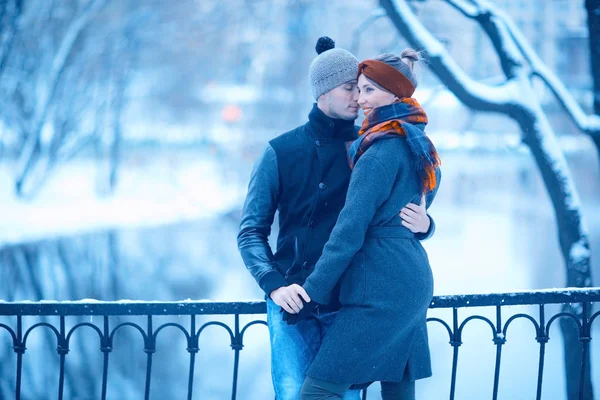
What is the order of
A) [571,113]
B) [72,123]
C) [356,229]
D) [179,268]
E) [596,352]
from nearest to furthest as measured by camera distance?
1. [356,229]
2. [571,113]
3. [596,352]
4. [179,268]
5. [72,123]

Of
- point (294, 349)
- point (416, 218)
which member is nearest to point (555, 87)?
point (416, 218)

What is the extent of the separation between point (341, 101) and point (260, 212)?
1.74ft

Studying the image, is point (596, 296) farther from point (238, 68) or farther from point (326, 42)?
point (238, 68)

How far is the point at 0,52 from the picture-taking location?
15000mm

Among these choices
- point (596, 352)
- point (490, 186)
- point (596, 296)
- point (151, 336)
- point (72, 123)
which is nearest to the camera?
point (151, 336)

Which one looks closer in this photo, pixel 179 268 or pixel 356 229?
pixel 356 229

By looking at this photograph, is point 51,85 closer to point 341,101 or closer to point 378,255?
point 341,101

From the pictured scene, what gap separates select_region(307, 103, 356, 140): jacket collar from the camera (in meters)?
2.47

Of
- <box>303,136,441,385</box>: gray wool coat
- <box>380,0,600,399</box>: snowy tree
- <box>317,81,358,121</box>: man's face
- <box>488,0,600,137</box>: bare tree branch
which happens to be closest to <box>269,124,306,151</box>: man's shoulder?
<box>317,81,358,121</box>: man's face

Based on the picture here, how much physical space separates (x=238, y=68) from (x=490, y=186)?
21059mm

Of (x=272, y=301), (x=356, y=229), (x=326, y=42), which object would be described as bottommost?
(x=272, y=301)

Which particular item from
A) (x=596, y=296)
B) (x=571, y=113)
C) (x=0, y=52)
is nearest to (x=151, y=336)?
(x=596, y=296)

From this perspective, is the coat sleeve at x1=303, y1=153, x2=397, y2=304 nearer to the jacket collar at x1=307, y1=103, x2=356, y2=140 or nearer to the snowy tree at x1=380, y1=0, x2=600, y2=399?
the jacket collar at x1=307, y1=103, x2=356, y2=140

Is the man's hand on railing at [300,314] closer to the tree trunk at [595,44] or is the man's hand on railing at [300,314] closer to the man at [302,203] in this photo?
the man at [302,203]
